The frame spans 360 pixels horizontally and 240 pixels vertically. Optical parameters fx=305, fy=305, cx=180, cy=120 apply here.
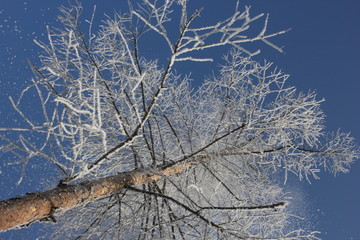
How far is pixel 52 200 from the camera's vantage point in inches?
115

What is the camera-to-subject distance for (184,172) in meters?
5.95

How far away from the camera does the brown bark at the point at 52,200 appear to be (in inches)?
102

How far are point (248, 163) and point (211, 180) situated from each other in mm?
906

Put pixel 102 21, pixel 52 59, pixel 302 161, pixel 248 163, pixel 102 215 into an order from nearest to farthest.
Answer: pixel 52 59
pixel 102 215
pixel 102 21
pixel 302 161
pixel 248 163

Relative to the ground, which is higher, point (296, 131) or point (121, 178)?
point (296, 131)

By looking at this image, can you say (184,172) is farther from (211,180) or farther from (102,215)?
(102,215)

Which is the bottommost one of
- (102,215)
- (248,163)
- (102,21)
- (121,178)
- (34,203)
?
(34,203)

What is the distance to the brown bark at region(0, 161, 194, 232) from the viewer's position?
2.58m

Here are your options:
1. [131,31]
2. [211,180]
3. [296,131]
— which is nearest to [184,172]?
[211,180]

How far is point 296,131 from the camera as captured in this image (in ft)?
15.9

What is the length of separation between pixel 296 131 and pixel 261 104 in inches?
33.7

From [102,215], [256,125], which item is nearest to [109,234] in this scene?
[102,215]

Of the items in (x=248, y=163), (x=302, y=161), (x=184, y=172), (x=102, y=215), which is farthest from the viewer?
(x=248, y=163)

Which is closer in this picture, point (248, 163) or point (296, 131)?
point (296, 131)
